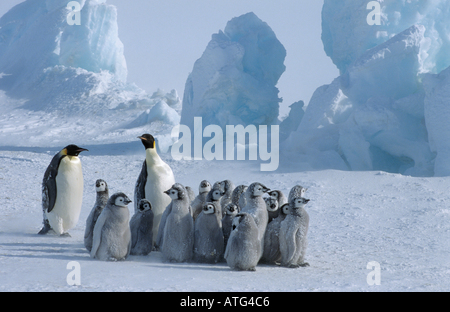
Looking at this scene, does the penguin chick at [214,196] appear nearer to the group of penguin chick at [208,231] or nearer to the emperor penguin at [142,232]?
the group of penguin chick at [208,231]

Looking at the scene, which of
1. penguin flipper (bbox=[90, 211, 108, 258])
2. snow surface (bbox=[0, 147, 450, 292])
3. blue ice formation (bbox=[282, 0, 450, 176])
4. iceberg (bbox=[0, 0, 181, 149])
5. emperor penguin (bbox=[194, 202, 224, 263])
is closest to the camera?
snow surface (bbox=[0, 147, 450, 292])

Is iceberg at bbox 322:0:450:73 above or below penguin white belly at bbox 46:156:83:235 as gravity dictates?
above

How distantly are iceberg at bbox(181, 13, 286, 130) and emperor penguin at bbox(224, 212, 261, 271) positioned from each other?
31.0 ft

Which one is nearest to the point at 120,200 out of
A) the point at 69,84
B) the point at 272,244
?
the point at 272,244

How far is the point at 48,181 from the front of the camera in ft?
18.4

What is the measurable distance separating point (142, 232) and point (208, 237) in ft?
2.12

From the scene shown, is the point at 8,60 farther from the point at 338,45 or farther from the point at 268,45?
the point at 338,45

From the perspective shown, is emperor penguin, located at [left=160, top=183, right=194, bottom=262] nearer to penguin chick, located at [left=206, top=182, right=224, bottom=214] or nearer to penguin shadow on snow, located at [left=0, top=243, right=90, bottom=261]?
penguin chick, located at [left=206, top=182, right=224, bottom=214]

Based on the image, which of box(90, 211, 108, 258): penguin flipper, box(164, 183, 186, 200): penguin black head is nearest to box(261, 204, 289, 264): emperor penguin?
box(164, 183, 186, 200): penguin black head

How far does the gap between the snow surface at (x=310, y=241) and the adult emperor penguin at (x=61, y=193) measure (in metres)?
0.20

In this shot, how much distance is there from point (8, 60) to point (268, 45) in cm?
1493

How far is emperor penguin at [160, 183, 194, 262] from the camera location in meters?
4.38

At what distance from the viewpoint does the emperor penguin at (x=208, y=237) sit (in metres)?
4.43

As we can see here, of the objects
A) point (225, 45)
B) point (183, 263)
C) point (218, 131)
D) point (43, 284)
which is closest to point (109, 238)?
point (183, 263)
